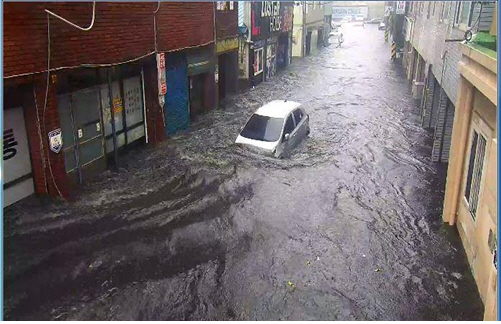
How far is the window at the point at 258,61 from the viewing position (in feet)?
82.9

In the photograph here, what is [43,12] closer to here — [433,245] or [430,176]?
[433,245]

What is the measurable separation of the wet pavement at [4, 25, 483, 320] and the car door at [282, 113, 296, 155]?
40cm

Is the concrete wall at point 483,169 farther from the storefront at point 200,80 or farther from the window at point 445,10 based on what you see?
the storefront at point 200,80

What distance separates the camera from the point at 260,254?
826 centimetres

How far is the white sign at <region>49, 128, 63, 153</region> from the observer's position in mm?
9289

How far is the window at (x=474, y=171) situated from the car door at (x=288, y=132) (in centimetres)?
551

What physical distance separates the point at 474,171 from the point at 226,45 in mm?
13317

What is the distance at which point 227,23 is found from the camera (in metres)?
19.0

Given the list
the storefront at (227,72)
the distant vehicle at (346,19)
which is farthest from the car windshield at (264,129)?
the distant vehicle at (346,19)

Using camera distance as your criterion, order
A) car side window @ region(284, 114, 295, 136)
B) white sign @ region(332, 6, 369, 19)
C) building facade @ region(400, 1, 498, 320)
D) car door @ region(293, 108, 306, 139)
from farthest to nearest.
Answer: white sign @ region(332, 6, 369, 19) < car door @ region(293, 108, 306, 139) < car side window @ region(284, 114, 295, 136) < building facade @ region(400, 1, 498, 320)

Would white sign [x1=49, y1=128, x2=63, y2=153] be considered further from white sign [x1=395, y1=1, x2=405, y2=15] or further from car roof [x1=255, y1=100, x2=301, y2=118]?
white sign [x1=395, y1=1, x2=405, y2=15]

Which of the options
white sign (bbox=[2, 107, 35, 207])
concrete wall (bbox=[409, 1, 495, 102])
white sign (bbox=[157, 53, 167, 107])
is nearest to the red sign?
white sign (bbox=[157, 53, 167, 107])

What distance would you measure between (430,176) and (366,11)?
105 metres

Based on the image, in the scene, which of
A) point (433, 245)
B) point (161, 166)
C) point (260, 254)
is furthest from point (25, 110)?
point (433, 245)
